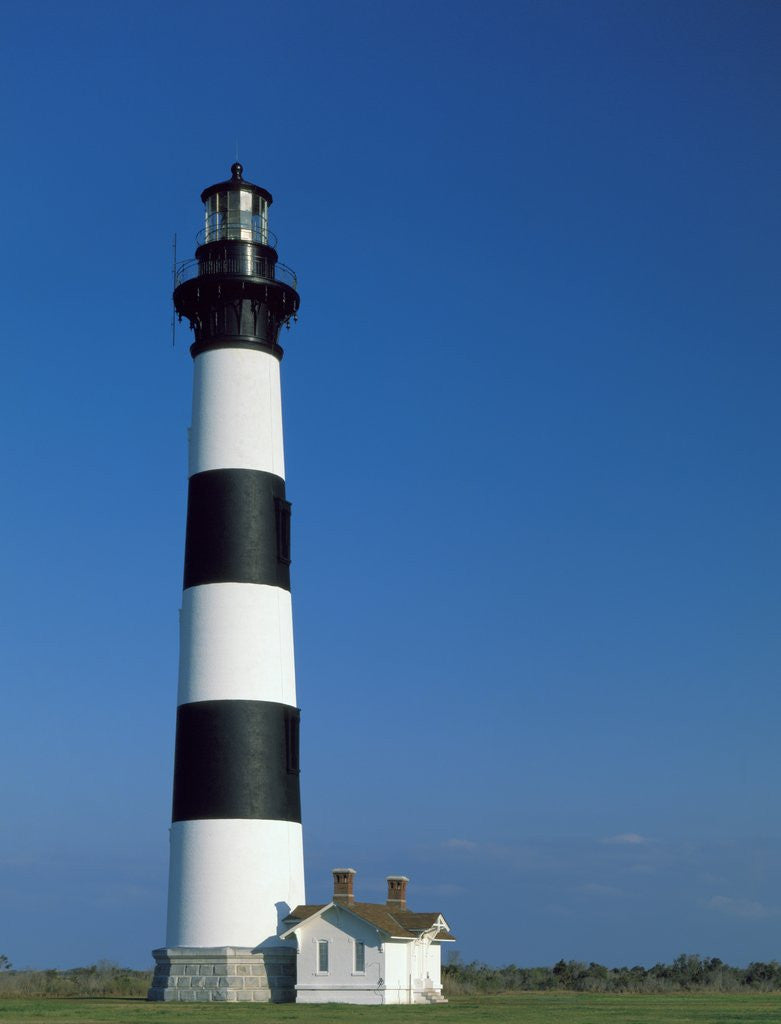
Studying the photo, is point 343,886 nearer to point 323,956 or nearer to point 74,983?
point 323,956

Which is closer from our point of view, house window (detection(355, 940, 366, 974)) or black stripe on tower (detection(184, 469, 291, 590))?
house window (detection(355, 940, 366, 974))

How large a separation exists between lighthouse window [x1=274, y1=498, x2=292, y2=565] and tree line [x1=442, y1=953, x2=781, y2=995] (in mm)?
15660

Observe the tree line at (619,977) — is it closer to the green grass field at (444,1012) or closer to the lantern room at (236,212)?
the green grass field at (444,1012)

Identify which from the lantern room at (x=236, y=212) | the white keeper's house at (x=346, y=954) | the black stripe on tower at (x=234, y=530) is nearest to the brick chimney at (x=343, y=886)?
the white keeper's house at (x=346, y=954)

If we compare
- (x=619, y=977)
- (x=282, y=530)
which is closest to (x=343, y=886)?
(x=282, y=530)

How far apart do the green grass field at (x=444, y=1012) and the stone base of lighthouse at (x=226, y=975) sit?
2.48 ft

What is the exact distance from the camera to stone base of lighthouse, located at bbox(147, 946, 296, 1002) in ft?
115

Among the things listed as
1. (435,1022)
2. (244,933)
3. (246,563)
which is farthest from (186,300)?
(435,1022)

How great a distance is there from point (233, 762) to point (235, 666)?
2526mm

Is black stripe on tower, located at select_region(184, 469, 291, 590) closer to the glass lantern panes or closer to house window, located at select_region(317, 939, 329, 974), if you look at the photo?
the glass lantern panes

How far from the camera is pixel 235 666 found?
120ft

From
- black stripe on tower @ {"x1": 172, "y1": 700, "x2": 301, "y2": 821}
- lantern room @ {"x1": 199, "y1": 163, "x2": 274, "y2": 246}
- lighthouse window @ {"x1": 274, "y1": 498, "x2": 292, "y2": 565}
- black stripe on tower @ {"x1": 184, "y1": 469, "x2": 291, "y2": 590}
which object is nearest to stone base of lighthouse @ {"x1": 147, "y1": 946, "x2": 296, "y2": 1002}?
black stripe on tower @ {"x1": 172, "y1": 700, "x2": 301, "y2": 821}

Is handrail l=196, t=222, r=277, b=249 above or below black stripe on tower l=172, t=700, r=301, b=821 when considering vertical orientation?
above

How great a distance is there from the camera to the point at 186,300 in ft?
132
